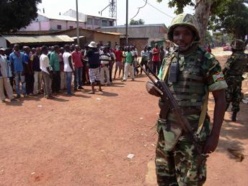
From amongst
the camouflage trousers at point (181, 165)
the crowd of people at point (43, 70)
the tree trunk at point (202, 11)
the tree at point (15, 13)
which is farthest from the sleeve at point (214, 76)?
the tree at point (15, 13)

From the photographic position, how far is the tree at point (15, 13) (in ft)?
72.3

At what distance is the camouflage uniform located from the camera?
2213 mm

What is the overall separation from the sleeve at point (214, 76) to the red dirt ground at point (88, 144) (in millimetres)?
1958

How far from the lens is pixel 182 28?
89.0 inches

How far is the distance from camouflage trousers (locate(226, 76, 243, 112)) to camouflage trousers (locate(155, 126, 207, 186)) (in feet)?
14.0

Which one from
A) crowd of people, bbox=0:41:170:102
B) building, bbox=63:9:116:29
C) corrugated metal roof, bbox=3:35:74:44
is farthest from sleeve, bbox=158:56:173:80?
building, bbox=63:9:116:29

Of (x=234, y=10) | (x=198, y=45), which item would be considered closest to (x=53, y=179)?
(x=198, y=45)

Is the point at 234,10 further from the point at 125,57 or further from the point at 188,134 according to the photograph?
the point at 188,134

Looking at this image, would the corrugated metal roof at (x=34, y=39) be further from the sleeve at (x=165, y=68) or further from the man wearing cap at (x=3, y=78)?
the sleeve at (x=165, y=68)

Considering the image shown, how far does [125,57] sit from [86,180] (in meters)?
9.55

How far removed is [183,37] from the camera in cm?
227

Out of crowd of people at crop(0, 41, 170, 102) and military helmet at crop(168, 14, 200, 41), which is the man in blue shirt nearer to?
crowd of people at crop(0, 41, 170, 102)

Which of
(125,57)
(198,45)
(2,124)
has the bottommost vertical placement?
(2,124)

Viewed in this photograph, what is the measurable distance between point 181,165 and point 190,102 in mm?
510
